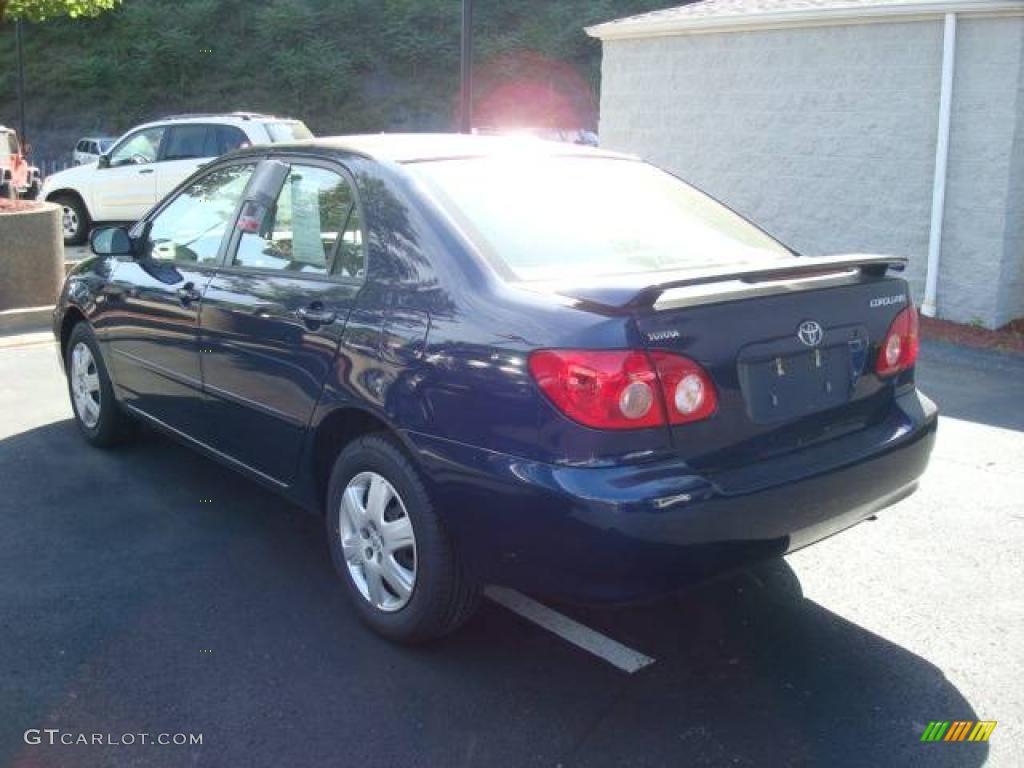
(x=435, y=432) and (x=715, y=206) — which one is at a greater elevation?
(x=715, y=206)

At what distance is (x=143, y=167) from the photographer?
593 inches

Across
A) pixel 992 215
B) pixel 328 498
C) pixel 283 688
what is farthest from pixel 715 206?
pixel 992 215

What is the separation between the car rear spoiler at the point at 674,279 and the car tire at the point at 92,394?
3.08 metres

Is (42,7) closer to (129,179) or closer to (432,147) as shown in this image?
(129,179)

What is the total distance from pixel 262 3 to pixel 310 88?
18.9 ft

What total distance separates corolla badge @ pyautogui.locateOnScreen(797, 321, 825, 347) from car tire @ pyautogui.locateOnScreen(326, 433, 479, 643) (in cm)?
126

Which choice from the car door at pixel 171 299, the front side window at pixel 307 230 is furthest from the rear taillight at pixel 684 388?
the car door at pixel 171 299

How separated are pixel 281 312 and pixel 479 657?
1.44 metres

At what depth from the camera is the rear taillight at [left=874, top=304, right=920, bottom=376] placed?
3.73m

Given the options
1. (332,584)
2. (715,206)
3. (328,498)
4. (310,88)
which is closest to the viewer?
(328,498)

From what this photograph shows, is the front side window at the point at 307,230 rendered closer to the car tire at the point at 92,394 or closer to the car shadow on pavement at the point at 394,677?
the car shadow on pavement at the point at 394,677

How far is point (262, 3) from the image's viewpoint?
37.5 m

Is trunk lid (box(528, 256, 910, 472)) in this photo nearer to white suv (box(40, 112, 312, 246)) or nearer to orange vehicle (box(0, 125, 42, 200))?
white suv (box(40, 112, 312, 246))

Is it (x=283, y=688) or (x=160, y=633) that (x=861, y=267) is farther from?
(x=160, y=633)
